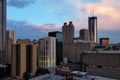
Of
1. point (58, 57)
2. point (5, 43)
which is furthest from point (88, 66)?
point (5, 43)

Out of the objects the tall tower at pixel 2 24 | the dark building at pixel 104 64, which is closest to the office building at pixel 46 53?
the tall tower at pixel 2 24

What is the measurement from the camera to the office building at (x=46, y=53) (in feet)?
379

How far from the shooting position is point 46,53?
118000 millimetres

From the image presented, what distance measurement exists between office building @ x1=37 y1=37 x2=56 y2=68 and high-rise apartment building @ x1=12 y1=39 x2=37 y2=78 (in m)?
21.1

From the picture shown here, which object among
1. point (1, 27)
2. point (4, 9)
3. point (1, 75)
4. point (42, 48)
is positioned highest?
point (4, 9)

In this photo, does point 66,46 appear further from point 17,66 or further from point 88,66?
point 88,66

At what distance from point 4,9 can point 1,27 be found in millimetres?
11365

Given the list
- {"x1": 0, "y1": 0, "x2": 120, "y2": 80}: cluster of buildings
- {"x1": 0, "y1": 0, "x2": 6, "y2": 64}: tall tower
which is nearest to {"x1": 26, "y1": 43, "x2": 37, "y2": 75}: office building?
{"x1": 0, "y1": 0, "x2": 120, "y2": 80}: cluster of buildings

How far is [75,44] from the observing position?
150 meters

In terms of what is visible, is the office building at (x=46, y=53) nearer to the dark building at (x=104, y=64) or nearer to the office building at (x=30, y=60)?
the office building at (x=30, y=60)

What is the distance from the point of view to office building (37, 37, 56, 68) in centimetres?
11550

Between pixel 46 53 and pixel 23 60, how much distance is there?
97.3ft

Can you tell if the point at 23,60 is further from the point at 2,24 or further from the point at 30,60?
the point at 2,24

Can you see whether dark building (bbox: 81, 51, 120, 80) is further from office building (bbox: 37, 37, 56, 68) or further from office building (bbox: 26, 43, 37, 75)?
office building (bbox: 37, 37, 56, 68)
